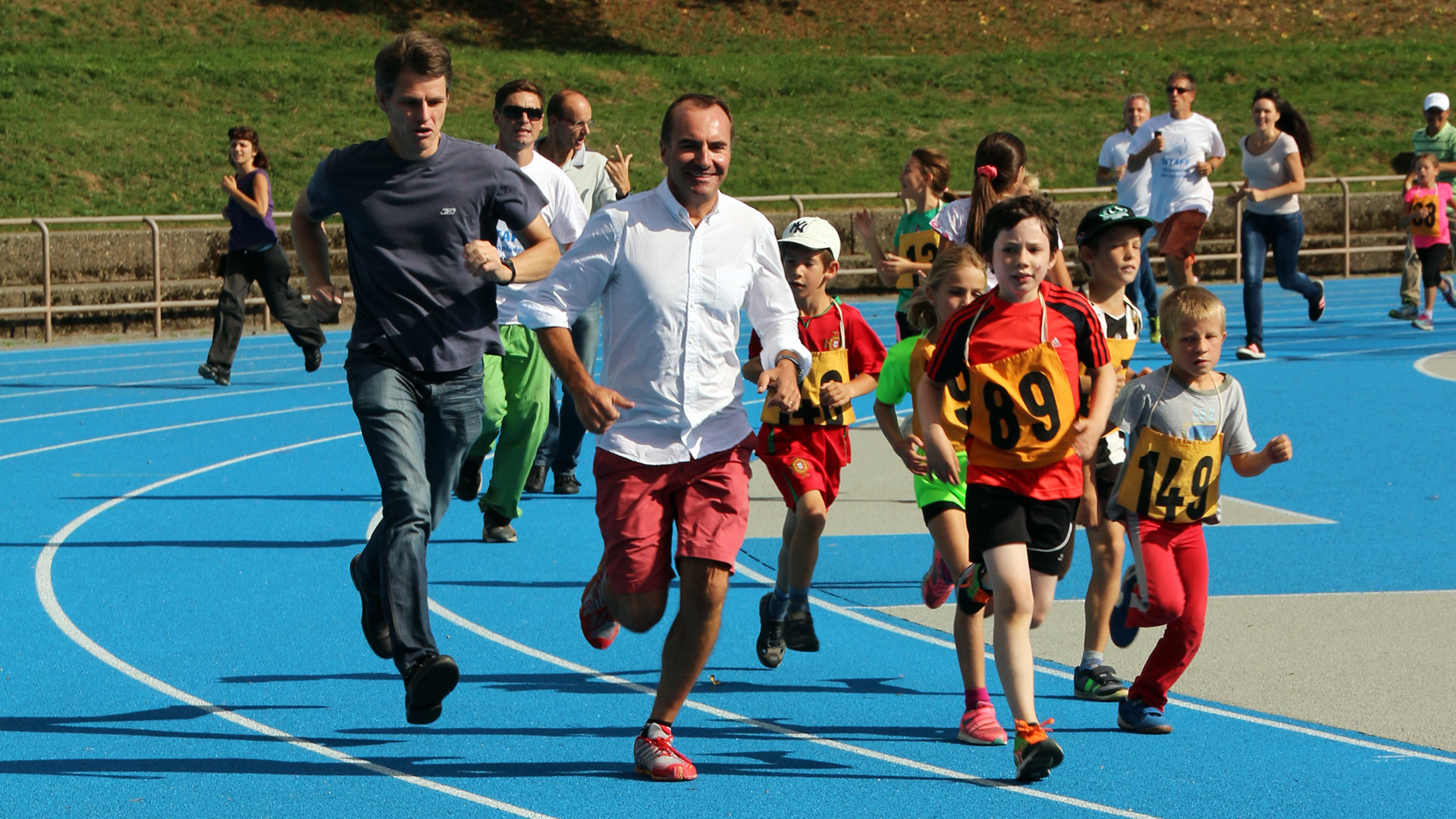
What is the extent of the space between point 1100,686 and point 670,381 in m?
1.97

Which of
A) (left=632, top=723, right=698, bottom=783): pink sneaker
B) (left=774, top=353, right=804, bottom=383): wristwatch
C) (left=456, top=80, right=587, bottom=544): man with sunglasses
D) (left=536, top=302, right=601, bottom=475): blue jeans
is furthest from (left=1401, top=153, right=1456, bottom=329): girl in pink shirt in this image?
(left=632, top=723, right=698, bottom=783): pink sneaker

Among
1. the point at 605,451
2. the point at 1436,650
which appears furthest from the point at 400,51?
the point at 1436,650

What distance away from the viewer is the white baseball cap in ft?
21.6

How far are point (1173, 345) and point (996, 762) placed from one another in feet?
4.71

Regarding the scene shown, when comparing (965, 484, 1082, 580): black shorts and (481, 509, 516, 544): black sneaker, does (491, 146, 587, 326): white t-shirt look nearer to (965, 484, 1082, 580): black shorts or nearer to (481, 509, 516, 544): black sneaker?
(481, 509, 516, 544): black sneaker

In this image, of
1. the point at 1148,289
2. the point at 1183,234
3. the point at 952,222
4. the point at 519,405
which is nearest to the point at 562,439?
the point at 519,405

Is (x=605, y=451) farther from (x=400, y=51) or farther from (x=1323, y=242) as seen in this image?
(x=1323, y=242)

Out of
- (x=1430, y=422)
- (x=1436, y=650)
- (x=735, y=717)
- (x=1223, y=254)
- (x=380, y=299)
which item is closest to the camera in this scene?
(x=380, y=299)

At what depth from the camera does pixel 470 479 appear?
368 inches

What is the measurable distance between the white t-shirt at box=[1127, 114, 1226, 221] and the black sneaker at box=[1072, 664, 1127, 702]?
10.7 meters

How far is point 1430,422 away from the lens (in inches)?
488

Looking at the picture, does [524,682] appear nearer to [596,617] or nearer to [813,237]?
[596,617]

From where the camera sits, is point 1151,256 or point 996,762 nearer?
point 996,762

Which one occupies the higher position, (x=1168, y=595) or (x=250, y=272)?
(x=250, y=272)
